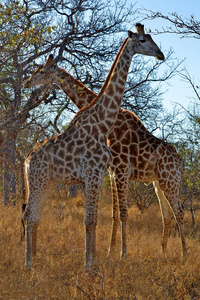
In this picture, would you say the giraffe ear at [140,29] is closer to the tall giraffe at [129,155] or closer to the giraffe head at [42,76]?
the tall giraffe at [129,155]

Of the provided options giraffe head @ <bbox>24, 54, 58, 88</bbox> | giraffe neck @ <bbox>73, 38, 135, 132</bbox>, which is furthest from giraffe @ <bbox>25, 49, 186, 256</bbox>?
giraffe neck @ <bbox>73, 38, 135, 132</bbox>

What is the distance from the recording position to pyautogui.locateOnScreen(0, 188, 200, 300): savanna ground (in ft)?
14.5

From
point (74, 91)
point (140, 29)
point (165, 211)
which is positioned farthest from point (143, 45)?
point (165, 211)

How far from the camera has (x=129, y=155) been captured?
6.86 meters

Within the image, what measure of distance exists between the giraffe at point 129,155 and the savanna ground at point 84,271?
2.04 feet

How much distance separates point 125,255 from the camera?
621 cm

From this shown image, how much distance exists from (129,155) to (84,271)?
252cm

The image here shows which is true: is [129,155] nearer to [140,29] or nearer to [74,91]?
[74,91]

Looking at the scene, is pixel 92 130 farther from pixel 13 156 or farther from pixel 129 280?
pixel 13 156

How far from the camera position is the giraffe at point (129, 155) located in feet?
22.0

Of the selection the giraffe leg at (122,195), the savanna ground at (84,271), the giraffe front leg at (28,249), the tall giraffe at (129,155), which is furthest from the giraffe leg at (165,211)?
the giraffe front leg at (28,249)

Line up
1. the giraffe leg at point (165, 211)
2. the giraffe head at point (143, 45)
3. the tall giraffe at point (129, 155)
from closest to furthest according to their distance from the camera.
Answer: the giraffe head at point (143, 45)
the tall giraffe at point (129, 155)
the giraffe leg at point (165, 211)

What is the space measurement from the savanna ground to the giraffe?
24.5 inches

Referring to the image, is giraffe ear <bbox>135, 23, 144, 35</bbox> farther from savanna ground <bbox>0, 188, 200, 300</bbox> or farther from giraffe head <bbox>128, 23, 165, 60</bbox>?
savanna ground <bbox>0, 188, 200, 300</bbox>
